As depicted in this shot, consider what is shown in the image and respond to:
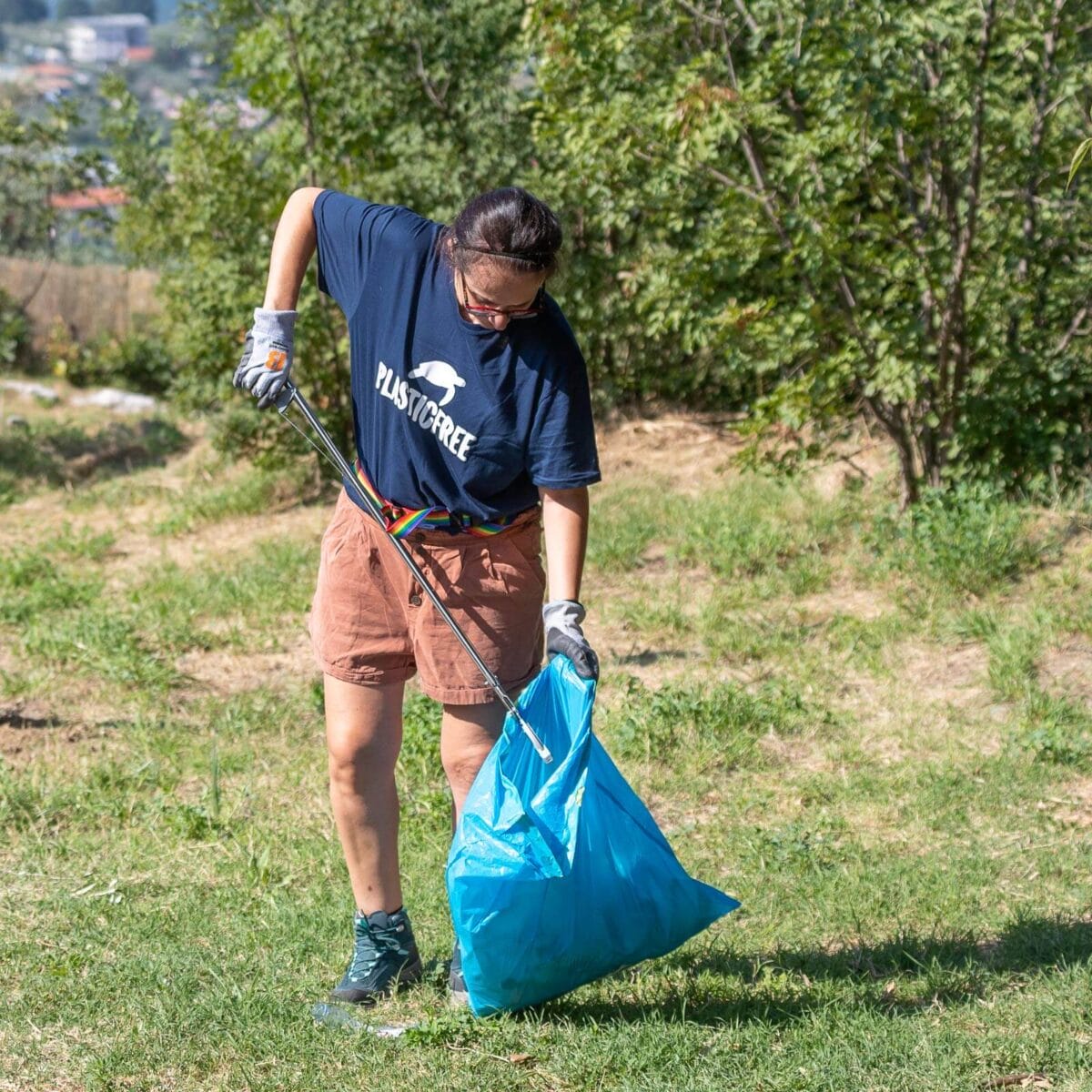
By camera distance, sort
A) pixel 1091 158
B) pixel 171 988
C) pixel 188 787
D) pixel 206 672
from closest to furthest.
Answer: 1. pixel 171 988
2. pixel 188 787
3. pixel 206 672
4. pixel 1091 158

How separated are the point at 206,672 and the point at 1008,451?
3944mm

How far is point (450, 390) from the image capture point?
3.02 metres

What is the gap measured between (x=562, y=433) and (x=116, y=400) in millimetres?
12854

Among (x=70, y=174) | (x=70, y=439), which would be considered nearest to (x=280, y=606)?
(x=70, y=439)

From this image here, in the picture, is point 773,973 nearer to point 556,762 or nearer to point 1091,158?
point 556,762

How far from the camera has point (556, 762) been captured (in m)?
3.01

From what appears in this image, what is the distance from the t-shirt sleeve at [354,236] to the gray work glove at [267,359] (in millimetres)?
138

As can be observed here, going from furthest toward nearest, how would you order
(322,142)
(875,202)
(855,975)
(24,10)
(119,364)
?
(24,10) < (119,364) < (322,142) < (875,202) < (855,975)

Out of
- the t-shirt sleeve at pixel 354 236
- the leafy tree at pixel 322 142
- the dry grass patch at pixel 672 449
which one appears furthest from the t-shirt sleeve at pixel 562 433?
the leafy tree at pixel 322 142

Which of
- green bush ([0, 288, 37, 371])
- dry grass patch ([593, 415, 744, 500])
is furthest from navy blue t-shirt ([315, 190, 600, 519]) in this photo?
green bush ([0, 288, 37, 371])

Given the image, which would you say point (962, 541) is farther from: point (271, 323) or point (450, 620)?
point (271, 323)

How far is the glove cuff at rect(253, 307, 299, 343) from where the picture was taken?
3238 mm

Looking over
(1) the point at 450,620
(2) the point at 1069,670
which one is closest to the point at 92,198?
(2) the point at 1069,670

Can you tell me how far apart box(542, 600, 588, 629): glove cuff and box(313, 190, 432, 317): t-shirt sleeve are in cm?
80
